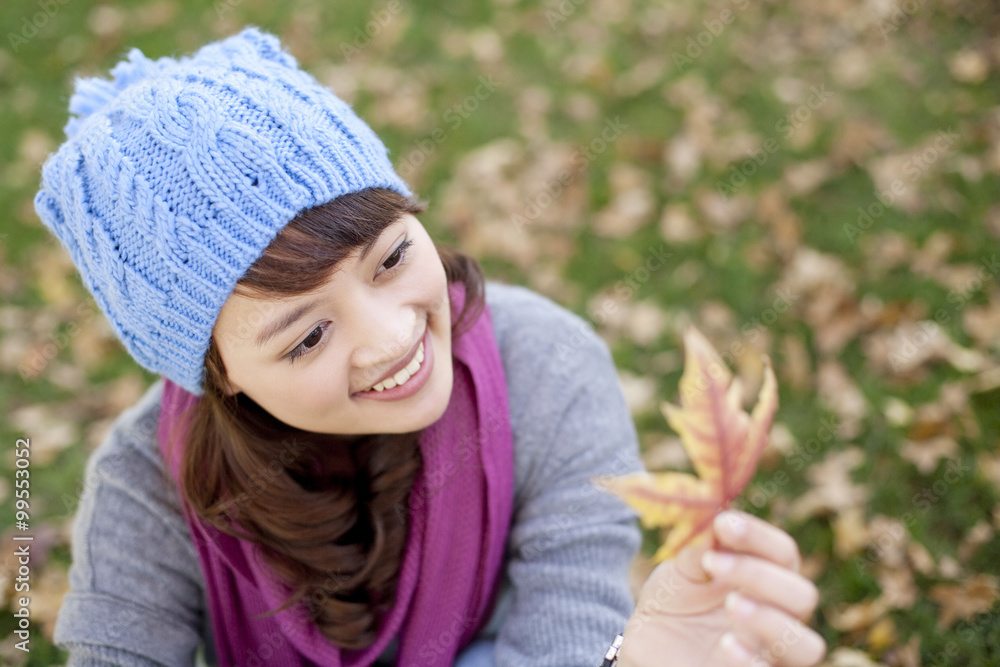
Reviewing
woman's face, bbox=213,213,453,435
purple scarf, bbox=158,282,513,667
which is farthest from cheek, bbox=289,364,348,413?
purple scarf, bbox=158,282,513,667

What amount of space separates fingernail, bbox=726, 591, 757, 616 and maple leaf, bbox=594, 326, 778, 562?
4.3 inches

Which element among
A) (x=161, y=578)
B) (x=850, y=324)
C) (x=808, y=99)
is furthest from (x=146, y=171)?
(x=808, y=99)

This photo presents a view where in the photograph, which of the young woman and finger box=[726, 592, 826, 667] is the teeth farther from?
finger box=[726, 592, 826, 667]

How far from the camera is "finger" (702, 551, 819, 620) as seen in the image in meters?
0.99

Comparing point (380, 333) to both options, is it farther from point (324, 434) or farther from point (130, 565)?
point (130, 565)

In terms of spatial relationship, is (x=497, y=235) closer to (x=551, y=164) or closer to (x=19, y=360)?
(x=551, y=164)

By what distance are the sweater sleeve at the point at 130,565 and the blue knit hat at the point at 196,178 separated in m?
0.49

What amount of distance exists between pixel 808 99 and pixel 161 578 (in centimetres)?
348

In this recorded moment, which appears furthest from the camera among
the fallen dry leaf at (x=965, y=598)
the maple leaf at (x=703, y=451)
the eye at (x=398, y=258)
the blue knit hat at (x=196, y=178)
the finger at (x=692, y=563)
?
the fallen dry leaf at (x=965, y=598)

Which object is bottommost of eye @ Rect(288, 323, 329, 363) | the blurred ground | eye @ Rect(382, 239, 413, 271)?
the blurred ground

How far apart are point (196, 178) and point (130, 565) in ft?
3.23

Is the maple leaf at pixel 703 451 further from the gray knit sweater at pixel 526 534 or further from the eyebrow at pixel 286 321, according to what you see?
the gray knit sweater at pixel 526 534

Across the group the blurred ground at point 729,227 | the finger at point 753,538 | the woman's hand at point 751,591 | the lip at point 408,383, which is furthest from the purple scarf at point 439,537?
the blurred ground at point 729,227

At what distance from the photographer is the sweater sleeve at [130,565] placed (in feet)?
5.51
